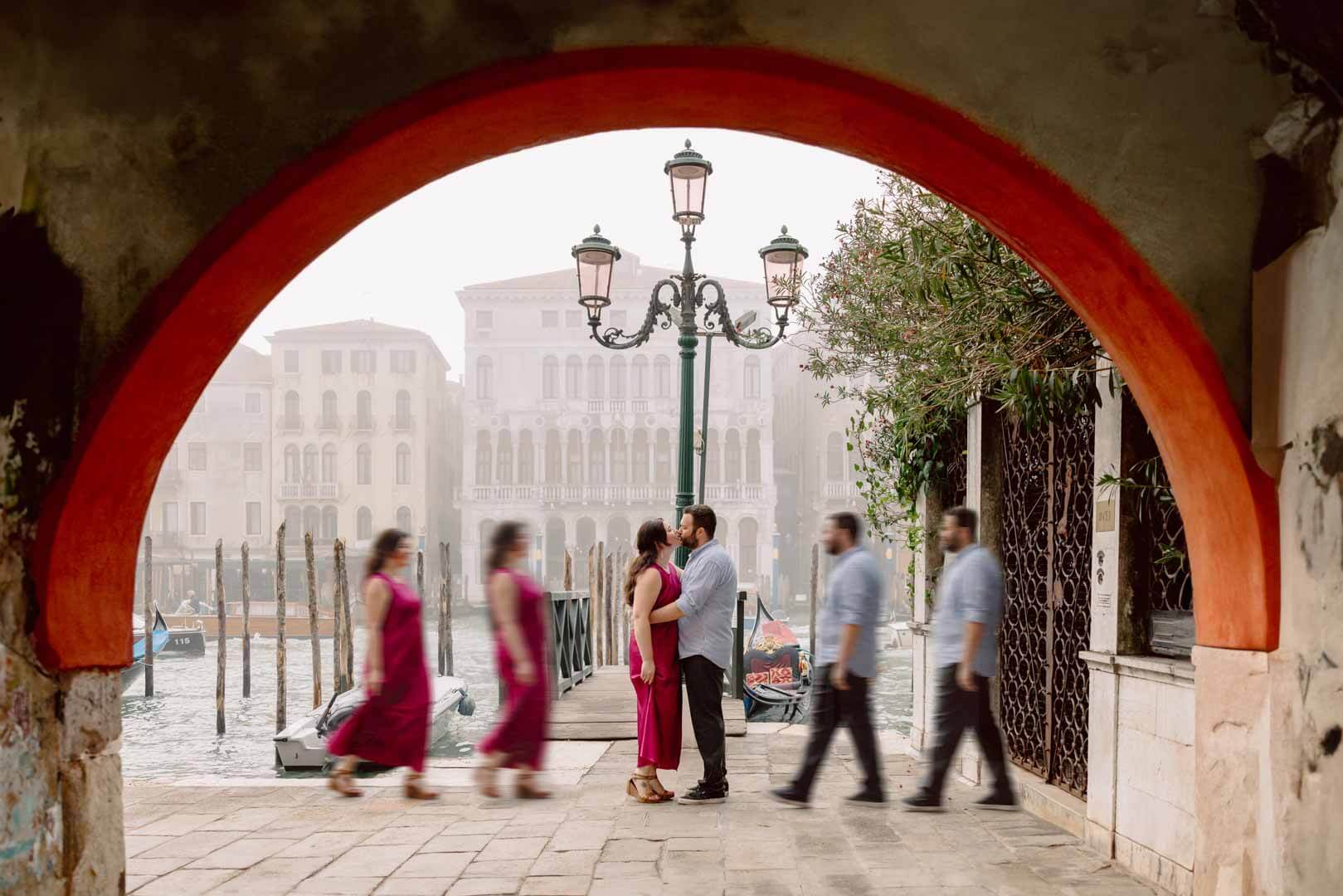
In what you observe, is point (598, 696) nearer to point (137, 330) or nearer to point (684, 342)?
point (684, 342)

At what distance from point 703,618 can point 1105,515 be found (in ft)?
6.03

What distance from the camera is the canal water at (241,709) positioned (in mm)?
17812

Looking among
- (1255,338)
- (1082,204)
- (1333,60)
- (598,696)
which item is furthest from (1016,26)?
(598,696)

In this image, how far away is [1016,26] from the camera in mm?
3031

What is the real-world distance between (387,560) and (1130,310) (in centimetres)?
311

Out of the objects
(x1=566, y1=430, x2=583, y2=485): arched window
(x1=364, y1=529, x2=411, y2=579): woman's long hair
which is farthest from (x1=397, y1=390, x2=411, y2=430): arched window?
(x1=364, y1=529, x2=411, y2=579): woman's long hair

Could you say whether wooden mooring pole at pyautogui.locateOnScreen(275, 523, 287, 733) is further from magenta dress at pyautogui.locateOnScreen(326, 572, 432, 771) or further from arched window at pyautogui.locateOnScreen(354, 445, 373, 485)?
arched window at pyautogui.locateOnScreen(354, 445, 373, 485)

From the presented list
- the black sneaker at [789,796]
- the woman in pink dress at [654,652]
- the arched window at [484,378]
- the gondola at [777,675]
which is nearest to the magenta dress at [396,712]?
the woman in pink dress at [654,652]

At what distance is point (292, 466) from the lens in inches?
1863

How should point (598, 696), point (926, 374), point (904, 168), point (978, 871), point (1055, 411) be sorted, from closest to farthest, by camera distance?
point (904, 168) < point (978, 871) < point (1055, 411) < point (926, 374) < point (598, 696)

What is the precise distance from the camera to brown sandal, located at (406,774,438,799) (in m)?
5.28

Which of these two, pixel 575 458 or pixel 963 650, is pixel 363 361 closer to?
pixel 575 458

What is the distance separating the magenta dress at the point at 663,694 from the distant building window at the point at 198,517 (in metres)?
46.7

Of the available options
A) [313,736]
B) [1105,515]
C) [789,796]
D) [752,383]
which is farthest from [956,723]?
[752,383]
